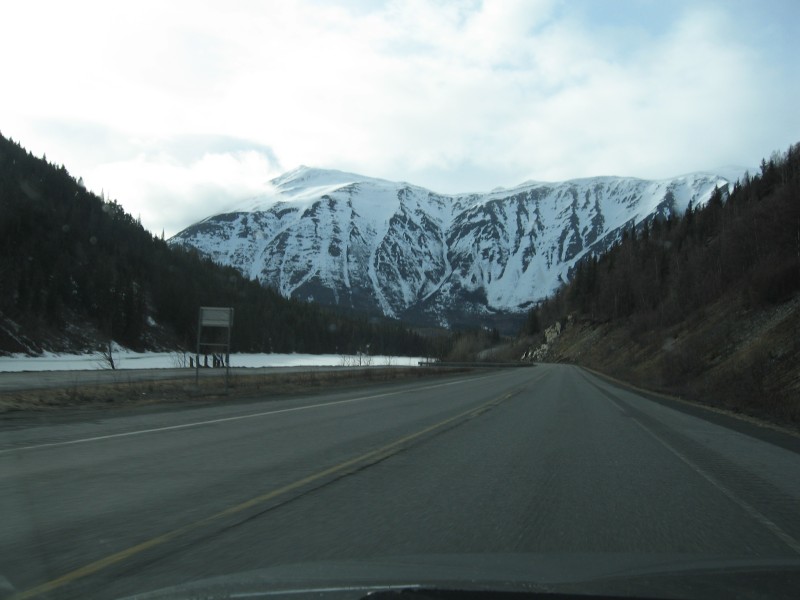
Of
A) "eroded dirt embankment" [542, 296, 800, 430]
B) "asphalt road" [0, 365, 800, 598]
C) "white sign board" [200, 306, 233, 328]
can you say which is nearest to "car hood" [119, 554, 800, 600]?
"asphalt road" [0, 365, 800, 598]

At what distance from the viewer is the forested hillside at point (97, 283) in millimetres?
93625

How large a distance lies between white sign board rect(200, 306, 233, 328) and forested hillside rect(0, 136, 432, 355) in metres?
66.2

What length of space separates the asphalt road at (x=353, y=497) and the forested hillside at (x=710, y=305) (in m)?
9.96

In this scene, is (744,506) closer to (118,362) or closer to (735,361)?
(735,361)

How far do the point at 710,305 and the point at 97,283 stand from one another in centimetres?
9521

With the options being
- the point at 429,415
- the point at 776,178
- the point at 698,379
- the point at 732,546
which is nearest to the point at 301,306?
the point at 776,178

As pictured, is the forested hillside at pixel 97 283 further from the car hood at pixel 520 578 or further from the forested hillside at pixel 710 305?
the car hood at pixel 520 578

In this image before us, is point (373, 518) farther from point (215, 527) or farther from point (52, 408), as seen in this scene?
point (52, 408)

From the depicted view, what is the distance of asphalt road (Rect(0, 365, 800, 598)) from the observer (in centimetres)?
475

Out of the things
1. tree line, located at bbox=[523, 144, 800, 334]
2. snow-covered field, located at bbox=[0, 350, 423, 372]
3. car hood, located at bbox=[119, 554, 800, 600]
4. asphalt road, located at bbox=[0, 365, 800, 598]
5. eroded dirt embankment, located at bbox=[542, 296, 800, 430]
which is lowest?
snow-covered field, located at bbox=[0, 350, 423, 372]

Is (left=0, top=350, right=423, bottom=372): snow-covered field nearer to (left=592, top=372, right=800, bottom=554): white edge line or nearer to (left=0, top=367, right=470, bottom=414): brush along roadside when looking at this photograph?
(left=0, top=367, right=470, bottom=414): brush along roadside

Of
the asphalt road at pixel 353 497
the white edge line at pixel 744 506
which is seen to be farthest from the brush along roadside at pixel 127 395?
the white edge line at pixel 744 506

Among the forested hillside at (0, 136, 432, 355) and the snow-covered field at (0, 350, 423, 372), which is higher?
the forested hillside at (0, 136, 432, 355)

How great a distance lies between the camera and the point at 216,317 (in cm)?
2369
